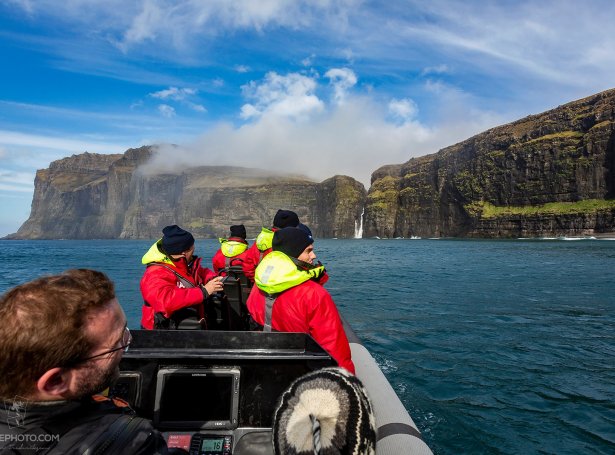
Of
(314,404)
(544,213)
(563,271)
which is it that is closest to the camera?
(314,404)

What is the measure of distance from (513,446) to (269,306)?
4451 millimetres

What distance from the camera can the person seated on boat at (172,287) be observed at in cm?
514

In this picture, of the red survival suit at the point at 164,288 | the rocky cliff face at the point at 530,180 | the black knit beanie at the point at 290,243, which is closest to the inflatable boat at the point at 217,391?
the black knit beanie at the point at 290,243

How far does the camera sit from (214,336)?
13.2ft

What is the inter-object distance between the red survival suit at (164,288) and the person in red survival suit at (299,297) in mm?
1455

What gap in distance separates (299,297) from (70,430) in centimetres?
264

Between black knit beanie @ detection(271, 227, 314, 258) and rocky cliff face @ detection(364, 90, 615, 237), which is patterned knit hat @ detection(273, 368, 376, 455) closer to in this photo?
black knit beanie @ detection(271, 227, 314, 258)

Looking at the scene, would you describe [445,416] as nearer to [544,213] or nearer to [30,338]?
[30,338]

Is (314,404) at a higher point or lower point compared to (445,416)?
higher

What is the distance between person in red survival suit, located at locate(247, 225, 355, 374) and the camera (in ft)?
12.9

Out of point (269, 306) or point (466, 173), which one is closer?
point (269, 306)

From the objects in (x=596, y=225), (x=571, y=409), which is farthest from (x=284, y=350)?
(x=596, y=225)

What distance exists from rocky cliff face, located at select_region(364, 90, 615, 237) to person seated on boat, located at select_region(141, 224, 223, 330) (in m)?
134

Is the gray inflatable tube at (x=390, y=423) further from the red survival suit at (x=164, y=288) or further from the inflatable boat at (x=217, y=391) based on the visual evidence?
the red survival suit at (x=164, y=288)
